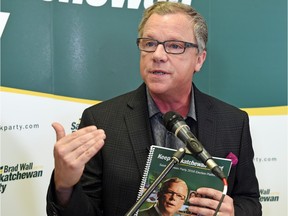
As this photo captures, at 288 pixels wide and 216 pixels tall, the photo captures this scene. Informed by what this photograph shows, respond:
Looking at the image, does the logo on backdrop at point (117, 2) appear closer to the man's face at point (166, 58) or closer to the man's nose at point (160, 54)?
the man's face at point (166, 58)

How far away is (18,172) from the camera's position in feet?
7.17

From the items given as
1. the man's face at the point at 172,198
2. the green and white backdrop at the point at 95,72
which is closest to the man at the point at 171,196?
the man's face at the point at 172,198

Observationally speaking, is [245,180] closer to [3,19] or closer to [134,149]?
[134,149]

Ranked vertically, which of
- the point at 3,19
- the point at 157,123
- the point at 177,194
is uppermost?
the point at 3,19

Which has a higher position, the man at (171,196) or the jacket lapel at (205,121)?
the jacket lapel at (205,121)

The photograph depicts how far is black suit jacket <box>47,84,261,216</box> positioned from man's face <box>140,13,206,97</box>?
6.6 inches

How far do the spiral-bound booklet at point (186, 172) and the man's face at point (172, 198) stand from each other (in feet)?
0.05

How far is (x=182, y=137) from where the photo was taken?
134 cm

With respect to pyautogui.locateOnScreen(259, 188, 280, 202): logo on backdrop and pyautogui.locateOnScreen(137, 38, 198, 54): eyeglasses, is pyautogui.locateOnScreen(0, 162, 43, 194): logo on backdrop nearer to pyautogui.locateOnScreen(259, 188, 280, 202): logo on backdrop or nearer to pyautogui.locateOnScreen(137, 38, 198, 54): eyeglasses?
pyautogui.locateOnScreen(137, 38, 198, 54): eyeglasses

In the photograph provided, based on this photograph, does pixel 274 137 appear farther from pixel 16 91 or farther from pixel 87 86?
pixel 16 91

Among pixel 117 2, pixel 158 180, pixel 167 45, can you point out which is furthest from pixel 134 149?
pixel 117 2

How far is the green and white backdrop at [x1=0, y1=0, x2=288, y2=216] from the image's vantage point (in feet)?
7.09

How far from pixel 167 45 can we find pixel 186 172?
1.83 ft

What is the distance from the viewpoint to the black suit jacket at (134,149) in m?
1.88
